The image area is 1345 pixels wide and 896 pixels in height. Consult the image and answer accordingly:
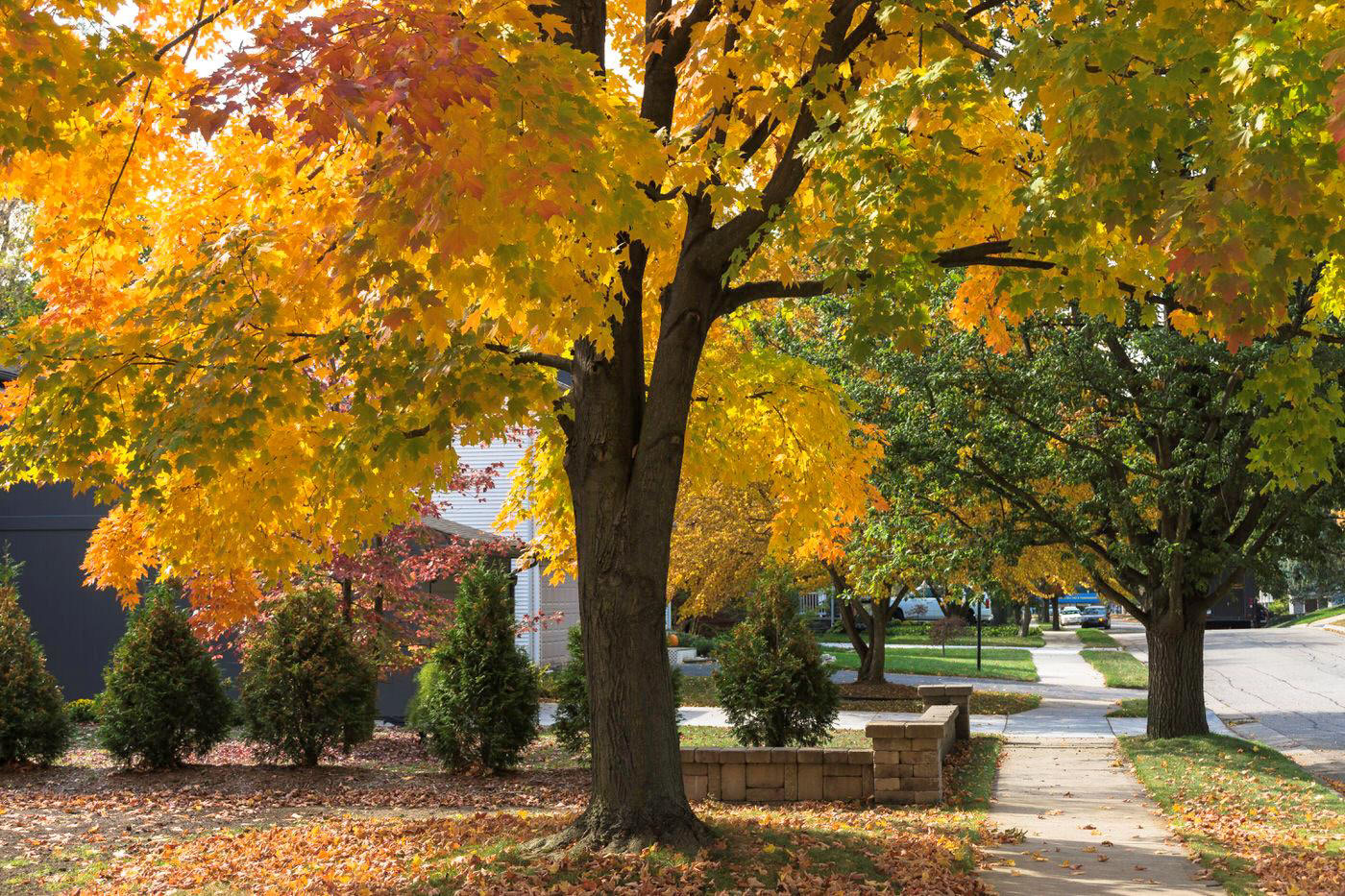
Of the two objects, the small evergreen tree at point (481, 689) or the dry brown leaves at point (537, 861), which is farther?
the small evergreen tree at point (481, 689)

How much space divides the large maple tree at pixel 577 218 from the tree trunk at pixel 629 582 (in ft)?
0.08

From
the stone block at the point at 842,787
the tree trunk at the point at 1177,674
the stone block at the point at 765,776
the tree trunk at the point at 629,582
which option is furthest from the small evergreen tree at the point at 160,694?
the tree trunk at the point at 1177,674

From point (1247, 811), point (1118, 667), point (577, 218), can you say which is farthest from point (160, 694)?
point (1118, 667)

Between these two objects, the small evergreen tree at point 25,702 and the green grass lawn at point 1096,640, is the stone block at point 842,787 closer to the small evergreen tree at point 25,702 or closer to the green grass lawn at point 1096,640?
the small evergreen tree at point 25,702

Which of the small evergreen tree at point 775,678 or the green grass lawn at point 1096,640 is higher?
the small evergreen tree at point 775,678

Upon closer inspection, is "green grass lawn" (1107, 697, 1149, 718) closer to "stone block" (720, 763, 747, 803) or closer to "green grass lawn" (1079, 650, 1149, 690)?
"green grass lawn" (1079, 650, 1149, 690)

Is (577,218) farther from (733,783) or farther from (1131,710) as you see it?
(1131,710)

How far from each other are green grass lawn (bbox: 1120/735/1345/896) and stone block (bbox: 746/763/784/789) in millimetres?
3504

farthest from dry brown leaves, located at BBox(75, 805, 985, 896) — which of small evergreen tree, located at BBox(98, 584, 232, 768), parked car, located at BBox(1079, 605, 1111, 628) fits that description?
parked car, located at BBox(1079, 605, 1111, 628)

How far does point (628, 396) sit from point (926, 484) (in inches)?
338

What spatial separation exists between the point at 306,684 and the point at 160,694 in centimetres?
163

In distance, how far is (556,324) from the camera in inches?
264

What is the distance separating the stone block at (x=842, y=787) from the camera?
1131 cm

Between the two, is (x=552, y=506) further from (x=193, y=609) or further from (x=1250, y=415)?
(x=1250, y=415)
